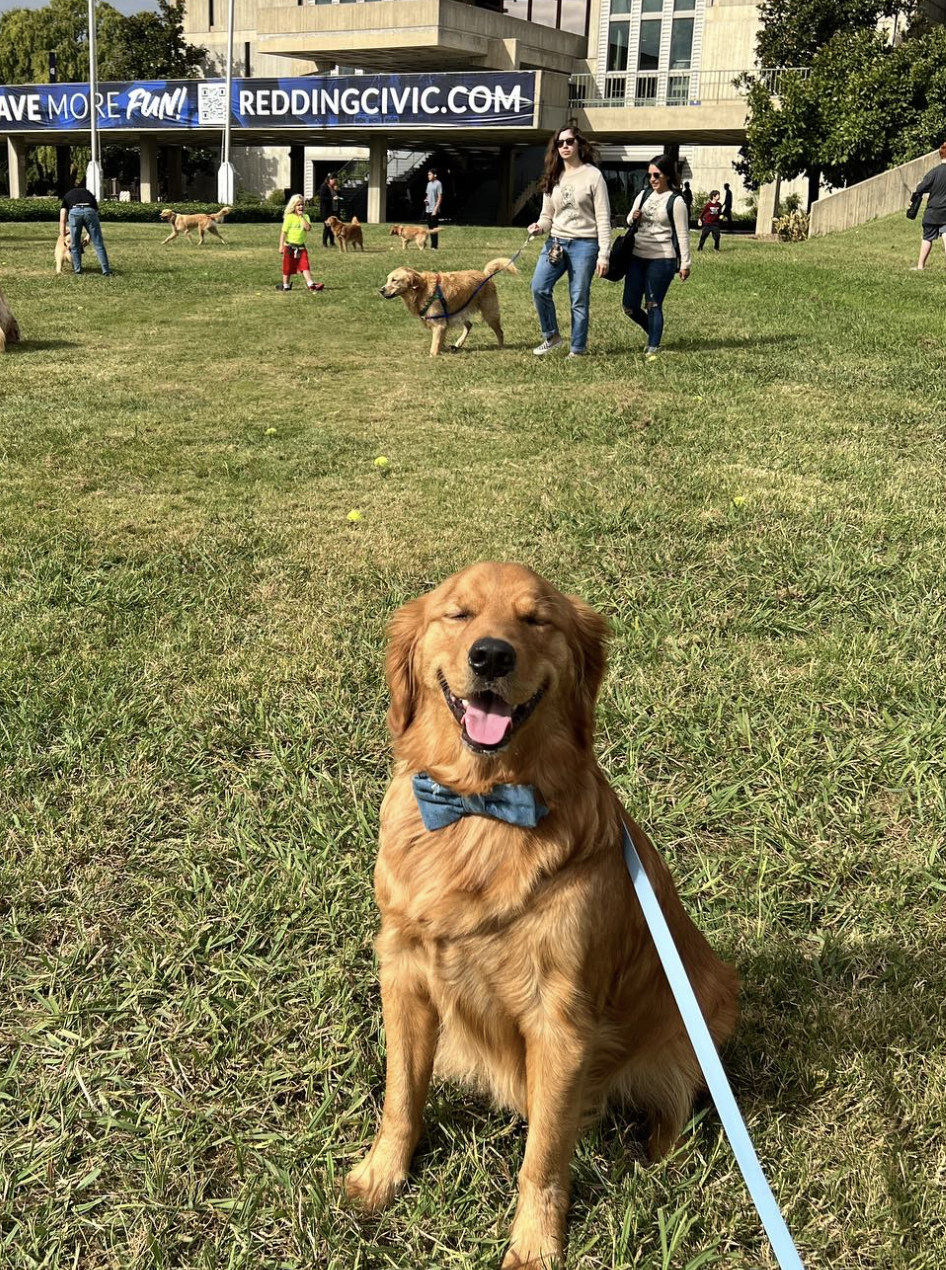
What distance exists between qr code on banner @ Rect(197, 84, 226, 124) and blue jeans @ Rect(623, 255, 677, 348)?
38.8 metres

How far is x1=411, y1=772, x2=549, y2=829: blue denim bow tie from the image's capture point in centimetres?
191

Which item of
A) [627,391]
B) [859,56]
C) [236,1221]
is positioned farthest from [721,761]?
[859,56]

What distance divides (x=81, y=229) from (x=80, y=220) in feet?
3.28

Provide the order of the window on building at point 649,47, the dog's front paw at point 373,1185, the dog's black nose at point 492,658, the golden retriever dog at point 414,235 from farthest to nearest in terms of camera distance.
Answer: the window on building at point 649,47, the golden retriever dog at point 414,235, the dog's front paw at point 373,1185, the dog's black nose at point 492,658

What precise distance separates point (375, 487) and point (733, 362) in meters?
5.33

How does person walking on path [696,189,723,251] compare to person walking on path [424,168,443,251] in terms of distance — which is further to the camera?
person walking on path [424,168,443,251]

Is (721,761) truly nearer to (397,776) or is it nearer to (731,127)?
(397,776)

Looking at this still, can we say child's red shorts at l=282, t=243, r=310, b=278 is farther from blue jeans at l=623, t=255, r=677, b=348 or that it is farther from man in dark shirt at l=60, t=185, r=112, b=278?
blue jeans at l=623, t=255, r=677, b=348

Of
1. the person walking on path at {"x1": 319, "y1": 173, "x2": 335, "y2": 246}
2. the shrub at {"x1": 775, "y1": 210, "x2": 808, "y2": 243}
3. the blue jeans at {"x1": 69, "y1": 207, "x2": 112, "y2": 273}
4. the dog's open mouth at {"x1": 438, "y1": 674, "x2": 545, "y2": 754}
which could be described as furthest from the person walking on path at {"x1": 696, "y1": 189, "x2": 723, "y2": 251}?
the dog's open mouth at {"x1": 438, "y1": 674, "x2": 545, "y2": 754}

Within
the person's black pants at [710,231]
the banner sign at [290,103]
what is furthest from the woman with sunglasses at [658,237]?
the banner sign at [290,103]

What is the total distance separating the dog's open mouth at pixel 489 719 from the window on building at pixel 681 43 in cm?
5559

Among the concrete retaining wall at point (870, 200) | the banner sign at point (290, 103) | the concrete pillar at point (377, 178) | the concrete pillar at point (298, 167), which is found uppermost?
the banner sign at point (290, 103)

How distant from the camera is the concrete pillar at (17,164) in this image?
5049 centimetres

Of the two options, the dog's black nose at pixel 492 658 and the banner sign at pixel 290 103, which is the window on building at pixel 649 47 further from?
the dog's black nose at pixel 492 658
